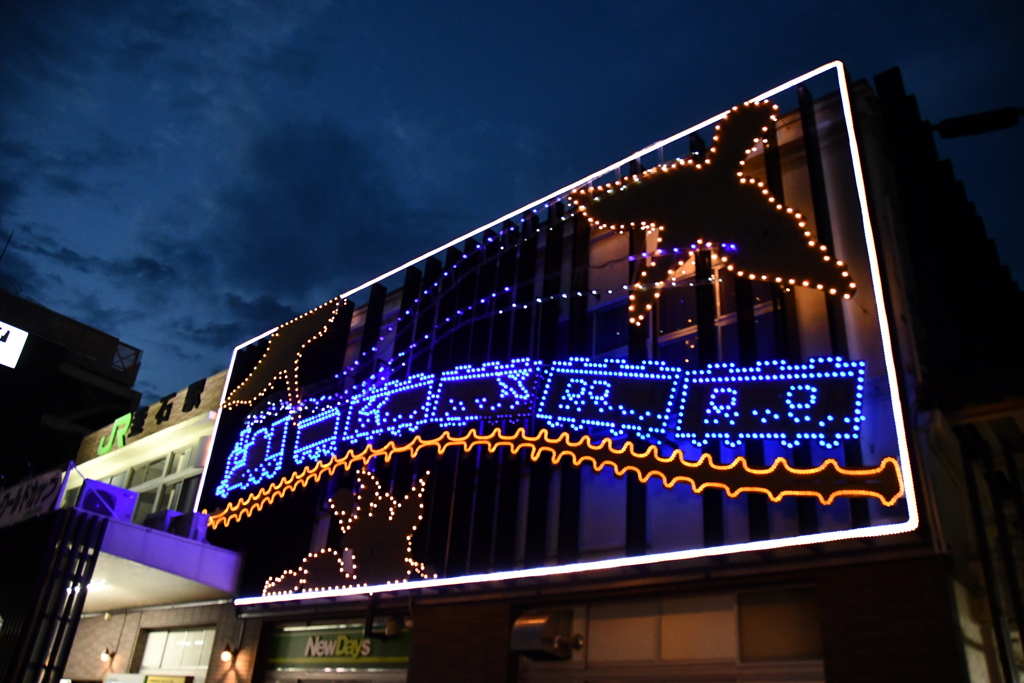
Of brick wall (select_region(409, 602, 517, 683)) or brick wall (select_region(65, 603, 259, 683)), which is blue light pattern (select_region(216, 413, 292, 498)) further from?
brick wall (select_region(409, 602, 517, 683))

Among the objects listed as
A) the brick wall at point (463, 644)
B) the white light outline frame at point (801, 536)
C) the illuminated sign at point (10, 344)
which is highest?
the illuminated sign at point (10, 344)

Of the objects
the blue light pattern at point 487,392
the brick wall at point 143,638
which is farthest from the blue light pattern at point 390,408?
the brick wall at point 143,638

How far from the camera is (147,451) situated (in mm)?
18391

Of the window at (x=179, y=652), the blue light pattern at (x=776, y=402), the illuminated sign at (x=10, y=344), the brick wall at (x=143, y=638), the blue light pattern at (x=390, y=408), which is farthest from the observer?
the illuminated sign at (x=10, y=344)

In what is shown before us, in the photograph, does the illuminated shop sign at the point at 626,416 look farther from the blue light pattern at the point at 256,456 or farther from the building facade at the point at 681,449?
the blue light pattern at the point at 256,456

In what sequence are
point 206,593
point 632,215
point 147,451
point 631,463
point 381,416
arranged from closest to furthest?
point 631,463 < point 632,215 < point 381,416 < point 206,593 < point 147,451

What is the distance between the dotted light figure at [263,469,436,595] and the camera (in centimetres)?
1067

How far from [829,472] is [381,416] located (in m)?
6.30

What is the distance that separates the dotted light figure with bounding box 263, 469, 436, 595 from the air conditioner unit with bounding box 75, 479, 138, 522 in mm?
2411

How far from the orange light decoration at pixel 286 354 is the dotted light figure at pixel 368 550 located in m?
3.29

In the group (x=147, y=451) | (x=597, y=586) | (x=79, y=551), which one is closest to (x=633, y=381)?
(x=597, y=586)

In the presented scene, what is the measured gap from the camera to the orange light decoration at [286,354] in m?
14.5

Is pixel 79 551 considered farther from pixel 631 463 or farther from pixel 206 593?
pixel 631 463

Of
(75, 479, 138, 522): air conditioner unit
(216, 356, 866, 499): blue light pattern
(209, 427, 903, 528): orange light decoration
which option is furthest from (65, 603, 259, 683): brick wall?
(209, 427, 903, 528): orange light decoration
